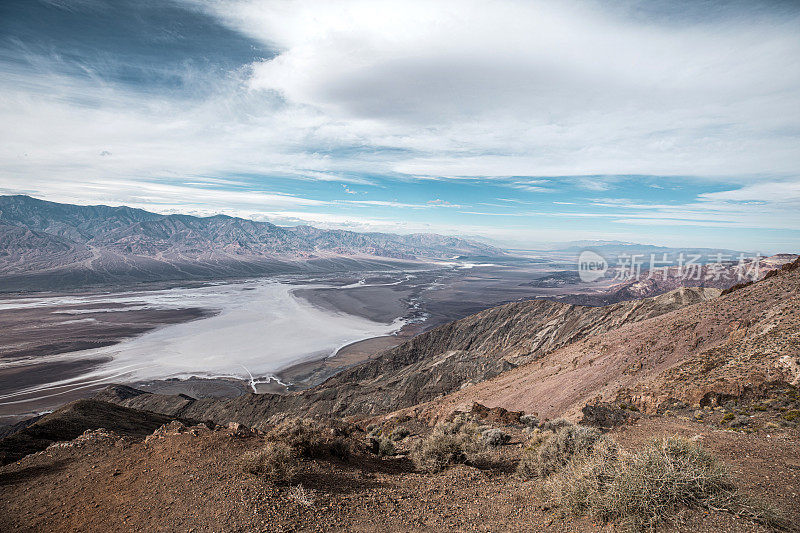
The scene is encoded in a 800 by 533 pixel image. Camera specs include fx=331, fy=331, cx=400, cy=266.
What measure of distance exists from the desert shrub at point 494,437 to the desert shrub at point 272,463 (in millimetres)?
5947

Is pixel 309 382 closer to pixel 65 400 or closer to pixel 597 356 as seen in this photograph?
pixel 65 400

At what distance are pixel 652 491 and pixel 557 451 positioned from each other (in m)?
3.50

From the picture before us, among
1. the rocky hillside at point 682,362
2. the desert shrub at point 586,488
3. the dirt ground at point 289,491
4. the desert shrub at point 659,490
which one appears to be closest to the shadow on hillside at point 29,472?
the dirt ground at point 289,491

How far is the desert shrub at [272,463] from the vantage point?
6191mm

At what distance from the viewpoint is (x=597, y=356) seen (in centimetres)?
1980

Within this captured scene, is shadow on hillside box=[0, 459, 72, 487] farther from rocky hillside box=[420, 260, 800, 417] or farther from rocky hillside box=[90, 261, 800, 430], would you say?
rocky hillside box=[420, 260, 800, 417]

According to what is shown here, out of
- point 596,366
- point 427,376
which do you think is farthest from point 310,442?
point 427,376

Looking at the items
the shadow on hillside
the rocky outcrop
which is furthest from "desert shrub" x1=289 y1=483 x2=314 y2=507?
the rocky outcrop

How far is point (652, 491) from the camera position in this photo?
4.26 meters

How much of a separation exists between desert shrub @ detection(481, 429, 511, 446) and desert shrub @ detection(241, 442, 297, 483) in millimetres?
5947

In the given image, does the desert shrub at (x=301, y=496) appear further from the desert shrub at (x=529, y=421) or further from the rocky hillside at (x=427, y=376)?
the rocky hillside at (x=427, y=376)

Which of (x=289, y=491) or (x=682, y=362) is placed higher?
(x=682, y=362)

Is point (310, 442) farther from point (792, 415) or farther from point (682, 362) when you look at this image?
point (682, 362)

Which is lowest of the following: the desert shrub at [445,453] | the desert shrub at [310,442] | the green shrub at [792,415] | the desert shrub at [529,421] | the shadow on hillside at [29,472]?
the desert shrub at [529,421]
